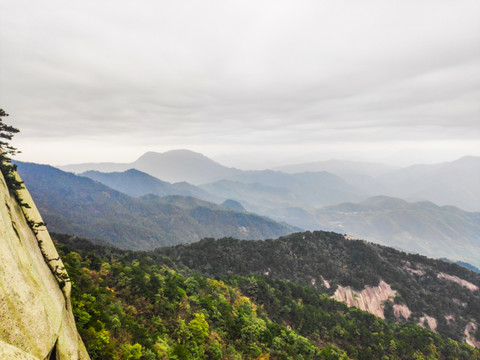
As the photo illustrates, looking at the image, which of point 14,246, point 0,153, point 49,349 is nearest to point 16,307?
point 49,349

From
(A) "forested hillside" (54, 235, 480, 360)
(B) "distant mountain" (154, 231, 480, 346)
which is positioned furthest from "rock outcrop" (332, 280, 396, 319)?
(A) "forested hillside" (54, 235, 480, 360)

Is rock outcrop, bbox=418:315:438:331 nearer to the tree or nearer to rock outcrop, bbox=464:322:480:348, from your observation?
rock outcrop, bbox=464:322:480:348

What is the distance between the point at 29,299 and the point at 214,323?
41.0 metres

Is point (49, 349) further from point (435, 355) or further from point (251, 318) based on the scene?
point (435, 355)

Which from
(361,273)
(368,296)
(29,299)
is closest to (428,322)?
(368,296)

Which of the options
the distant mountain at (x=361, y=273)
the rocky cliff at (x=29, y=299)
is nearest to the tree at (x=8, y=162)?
the rocky cliff at (x=29, y=299)

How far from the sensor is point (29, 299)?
17828 millimetres

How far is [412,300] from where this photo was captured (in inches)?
4589

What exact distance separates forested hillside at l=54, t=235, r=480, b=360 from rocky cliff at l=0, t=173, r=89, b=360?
7.26 meters

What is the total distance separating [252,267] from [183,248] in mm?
46039

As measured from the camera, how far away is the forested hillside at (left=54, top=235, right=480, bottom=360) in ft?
107

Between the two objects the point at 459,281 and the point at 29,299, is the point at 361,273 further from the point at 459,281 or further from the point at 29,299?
the point at 29,299

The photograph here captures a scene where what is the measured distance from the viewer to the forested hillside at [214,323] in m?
32.8

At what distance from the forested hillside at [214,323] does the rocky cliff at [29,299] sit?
726cm
